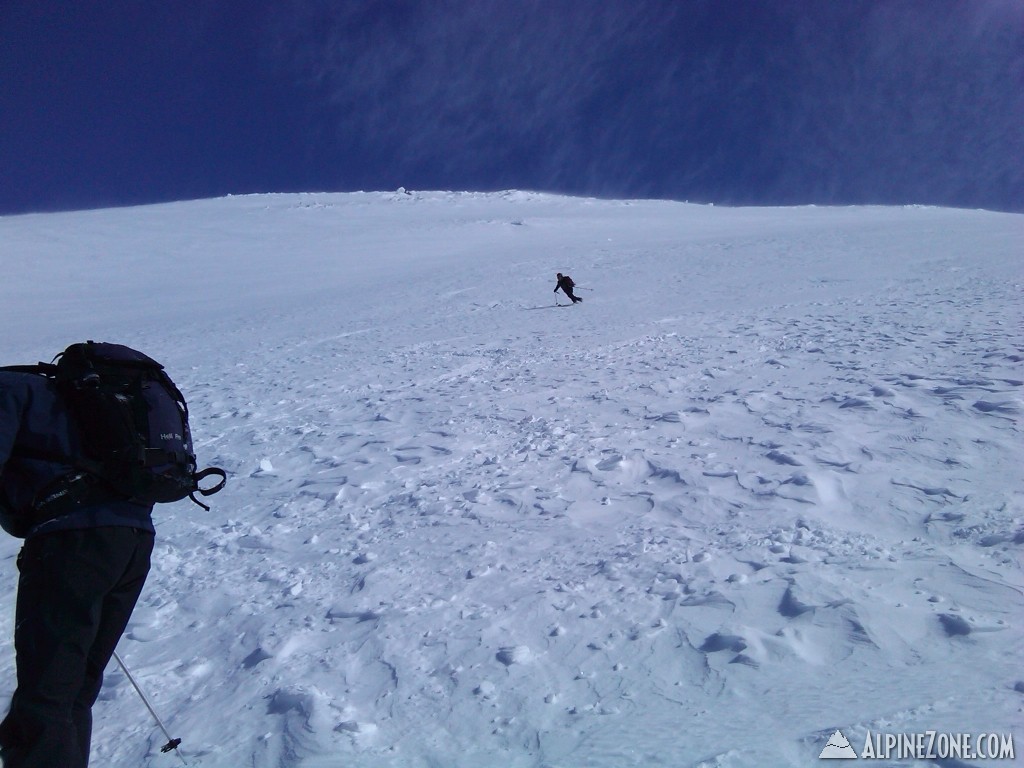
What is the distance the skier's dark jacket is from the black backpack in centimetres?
4

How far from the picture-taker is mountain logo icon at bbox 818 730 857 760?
2750 mm

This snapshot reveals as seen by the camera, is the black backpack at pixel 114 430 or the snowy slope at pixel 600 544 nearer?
the black backpack at pixel 114 430

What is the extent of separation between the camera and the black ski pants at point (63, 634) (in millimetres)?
2291

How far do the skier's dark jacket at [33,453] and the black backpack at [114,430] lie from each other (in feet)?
0.12

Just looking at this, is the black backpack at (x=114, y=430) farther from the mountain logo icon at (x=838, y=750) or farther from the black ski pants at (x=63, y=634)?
the mountain logo icon at (x=838, y=750)

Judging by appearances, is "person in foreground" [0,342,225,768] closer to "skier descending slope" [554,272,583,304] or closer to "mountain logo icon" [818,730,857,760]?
"mountain logo icon" [818,730,857,760]

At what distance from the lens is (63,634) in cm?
243

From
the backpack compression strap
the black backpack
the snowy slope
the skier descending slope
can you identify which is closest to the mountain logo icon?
the snowy slope

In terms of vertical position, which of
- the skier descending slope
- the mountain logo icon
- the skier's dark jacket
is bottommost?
the skier descending slope

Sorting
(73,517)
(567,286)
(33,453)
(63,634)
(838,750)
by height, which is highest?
(33,453)

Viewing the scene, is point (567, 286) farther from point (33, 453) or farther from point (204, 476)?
point (33, 453)

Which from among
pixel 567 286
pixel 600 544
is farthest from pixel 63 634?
pixel 567 286

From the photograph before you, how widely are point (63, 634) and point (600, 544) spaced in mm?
3223

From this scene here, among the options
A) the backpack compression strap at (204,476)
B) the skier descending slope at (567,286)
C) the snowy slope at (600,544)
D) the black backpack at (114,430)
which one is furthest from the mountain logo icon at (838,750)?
the skier descending slope at (567,286)
